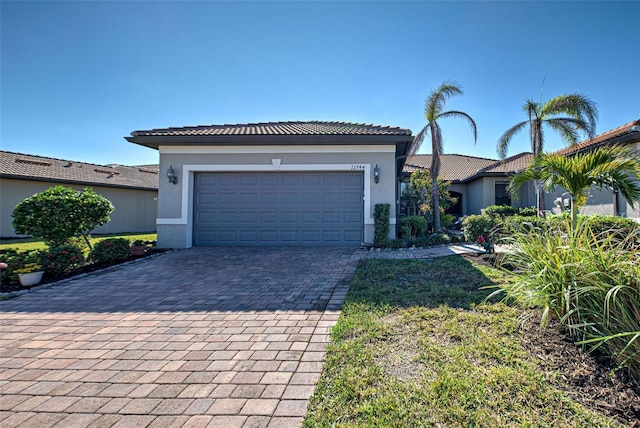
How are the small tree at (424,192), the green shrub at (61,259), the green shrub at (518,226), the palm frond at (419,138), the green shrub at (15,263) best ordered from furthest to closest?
the small tree at (424,192)
the palm frond at (419,138)
the green shrub at (61,259)
the green shrub at (15,263)
the green shrub at (518,226)

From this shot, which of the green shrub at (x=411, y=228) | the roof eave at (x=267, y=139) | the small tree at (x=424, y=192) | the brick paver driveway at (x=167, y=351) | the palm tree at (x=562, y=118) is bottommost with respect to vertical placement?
the brick paver driveway at (x=167, y=351)

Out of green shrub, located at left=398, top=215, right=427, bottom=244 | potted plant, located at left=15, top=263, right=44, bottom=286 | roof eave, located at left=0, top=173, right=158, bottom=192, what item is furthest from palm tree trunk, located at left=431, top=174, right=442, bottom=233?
roof eave, located at left=0, top=173, right=158, bottom=192

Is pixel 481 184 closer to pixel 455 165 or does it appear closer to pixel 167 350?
pixel 455 165

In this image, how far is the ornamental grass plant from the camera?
7.40 feet

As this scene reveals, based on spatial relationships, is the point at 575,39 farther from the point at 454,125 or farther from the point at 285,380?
the point at 285,380

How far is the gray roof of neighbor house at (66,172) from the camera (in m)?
13.0

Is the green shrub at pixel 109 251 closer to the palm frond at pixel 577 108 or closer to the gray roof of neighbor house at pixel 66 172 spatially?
the gray roof of neighbor house at pixel 66 172

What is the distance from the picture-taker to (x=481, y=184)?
16.4m

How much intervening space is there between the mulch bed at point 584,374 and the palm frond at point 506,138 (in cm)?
1122

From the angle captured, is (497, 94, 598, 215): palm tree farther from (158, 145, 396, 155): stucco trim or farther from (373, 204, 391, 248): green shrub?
(158, 145, 396, 155): stucco trim

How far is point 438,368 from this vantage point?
227 centimetres

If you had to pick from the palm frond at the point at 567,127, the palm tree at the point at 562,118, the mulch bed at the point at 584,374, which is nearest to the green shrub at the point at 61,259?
the mulch bed at the point at 584,374

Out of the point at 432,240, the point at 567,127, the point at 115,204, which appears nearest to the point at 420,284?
the point at 432,240

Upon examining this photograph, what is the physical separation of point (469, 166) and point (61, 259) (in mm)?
23407
